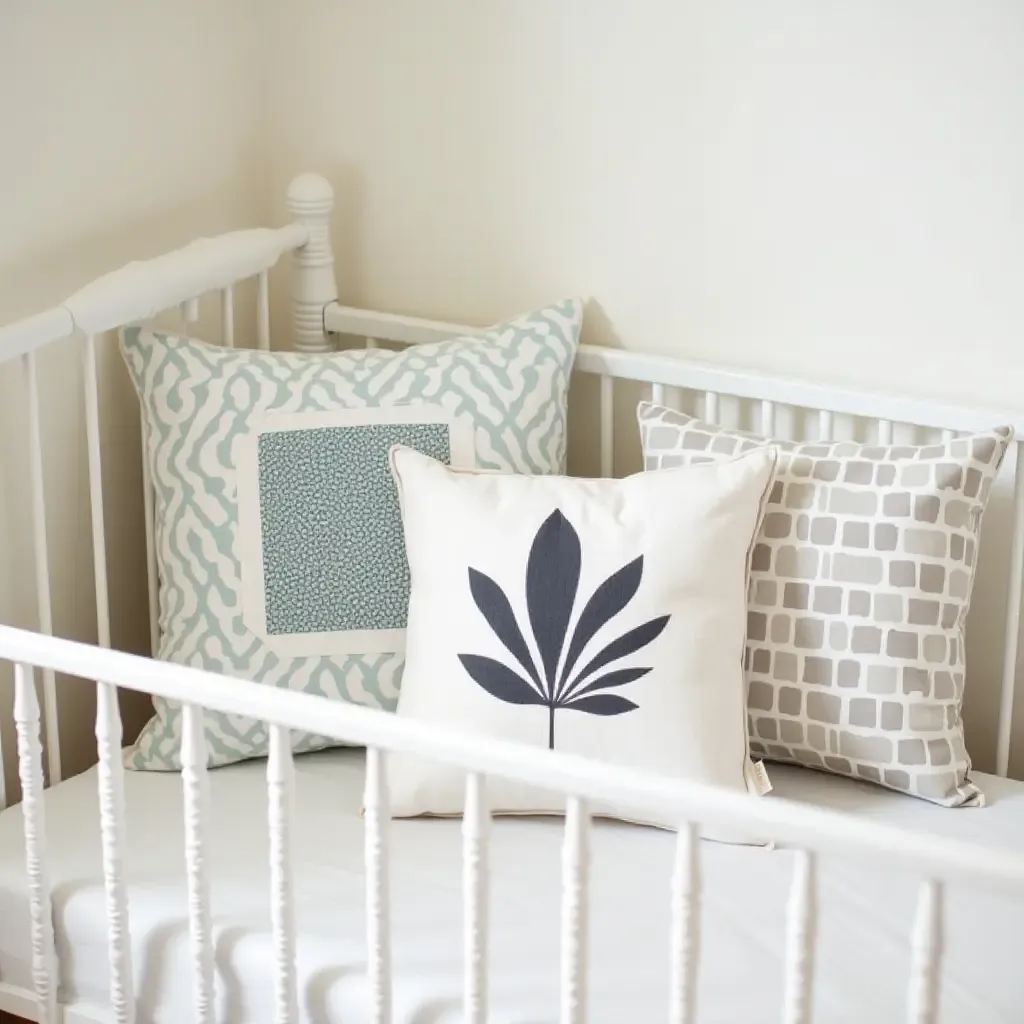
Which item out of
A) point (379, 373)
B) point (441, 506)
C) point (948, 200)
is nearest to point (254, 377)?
point (379, 373)

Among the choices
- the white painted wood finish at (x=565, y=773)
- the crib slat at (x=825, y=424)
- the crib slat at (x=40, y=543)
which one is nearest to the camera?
the white painted wood finish at (x=565, y=773)

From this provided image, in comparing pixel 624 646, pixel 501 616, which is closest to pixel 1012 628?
pixel 624 646

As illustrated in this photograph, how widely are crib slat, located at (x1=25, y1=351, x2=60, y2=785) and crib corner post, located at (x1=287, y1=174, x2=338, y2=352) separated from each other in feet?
1.31

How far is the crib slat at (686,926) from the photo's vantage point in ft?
3.79

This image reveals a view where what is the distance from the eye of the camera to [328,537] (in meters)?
1.80

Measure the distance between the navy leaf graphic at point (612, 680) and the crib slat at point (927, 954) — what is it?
56 centimetres

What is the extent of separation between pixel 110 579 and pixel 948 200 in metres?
1.11

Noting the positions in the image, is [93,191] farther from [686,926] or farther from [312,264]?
[686,926]

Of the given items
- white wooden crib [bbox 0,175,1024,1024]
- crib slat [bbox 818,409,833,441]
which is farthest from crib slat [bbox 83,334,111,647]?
crib slat [bbox 818,409,833,441]

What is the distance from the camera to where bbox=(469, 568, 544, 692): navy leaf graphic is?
1.63 meters

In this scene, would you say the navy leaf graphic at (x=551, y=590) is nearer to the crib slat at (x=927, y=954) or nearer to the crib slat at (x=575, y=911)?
the crib slat at (x=575, y=911)

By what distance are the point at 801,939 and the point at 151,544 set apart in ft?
3.55

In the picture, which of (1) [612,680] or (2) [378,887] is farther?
(1) [612,680]

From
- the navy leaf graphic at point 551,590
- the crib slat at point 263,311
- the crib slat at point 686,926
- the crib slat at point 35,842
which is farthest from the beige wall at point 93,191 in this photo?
the crib slat at point 686,926
